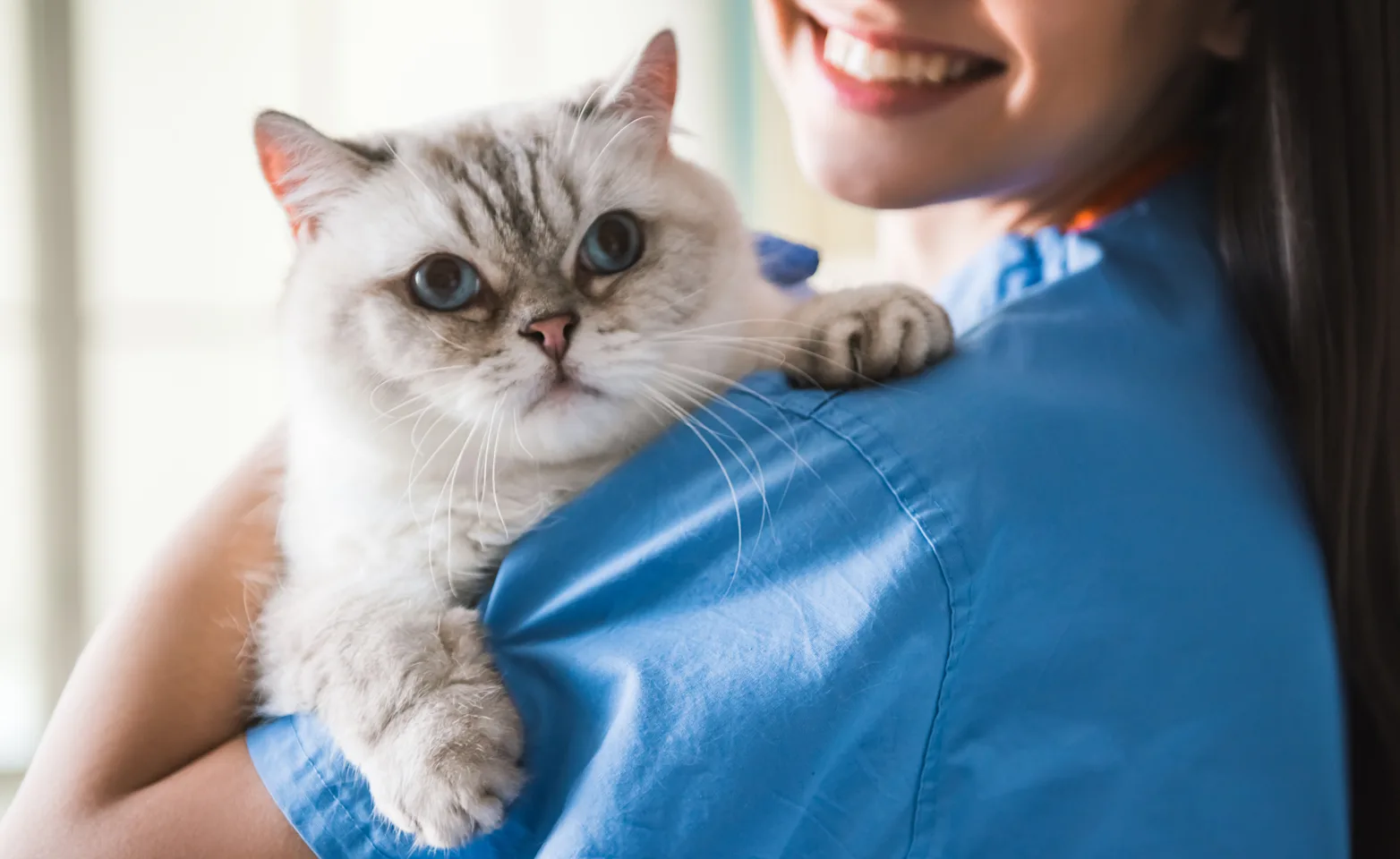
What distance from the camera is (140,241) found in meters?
3.12

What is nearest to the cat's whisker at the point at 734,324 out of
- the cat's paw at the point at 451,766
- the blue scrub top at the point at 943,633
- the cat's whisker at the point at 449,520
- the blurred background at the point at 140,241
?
the blue scrub top at the point at 943,633

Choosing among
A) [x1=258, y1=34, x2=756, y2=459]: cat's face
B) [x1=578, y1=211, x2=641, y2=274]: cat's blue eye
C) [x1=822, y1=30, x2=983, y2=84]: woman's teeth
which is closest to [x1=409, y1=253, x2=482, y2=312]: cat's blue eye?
[x1=258, y1=34, x2=756, y2=459]: cat's face

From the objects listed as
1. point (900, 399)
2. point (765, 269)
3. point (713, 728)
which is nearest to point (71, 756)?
point (713, 728)

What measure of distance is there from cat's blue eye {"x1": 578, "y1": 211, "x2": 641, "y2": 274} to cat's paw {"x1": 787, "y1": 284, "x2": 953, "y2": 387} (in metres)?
0.19

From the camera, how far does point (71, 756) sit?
0.95 meters

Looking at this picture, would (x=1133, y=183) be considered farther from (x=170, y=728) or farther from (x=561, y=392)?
(x=170, y=728)

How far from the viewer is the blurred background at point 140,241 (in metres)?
3.01

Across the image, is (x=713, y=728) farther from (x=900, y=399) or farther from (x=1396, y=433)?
(x=1396, y=433)

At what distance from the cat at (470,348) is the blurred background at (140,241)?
2002mm

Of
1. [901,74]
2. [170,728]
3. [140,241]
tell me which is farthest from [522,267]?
[140,241]

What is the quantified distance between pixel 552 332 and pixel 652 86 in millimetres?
339

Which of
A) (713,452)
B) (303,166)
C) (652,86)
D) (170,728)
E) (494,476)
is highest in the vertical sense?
(652,86)

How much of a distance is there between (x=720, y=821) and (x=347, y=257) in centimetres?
68

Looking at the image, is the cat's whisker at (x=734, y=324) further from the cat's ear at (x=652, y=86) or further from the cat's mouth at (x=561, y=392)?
the cat's ear at (x=652, y=86)
